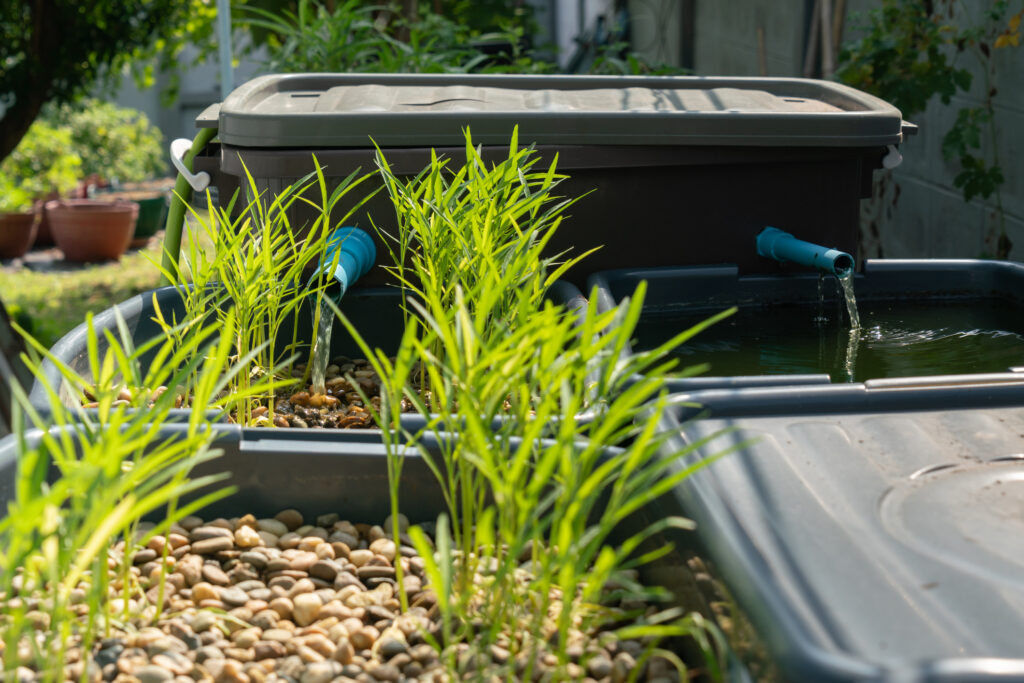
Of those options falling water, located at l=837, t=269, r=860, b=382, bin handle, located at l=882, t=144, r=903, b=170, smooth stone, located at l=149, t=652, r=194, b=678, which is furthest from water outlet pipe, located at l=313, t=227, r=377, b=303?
bin handle, located at l=882, t=144, r=903, b=170

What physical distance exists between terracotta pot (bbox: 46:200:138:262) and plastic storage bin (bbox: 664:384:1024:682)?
7.20 metres

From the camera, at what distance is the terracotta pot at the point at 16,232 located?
300 inches

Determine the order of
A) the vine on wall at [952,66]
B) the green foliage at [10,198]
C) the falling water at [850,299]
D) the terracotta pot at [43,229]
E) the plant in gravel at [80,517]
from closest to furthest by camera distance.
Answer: the plant in gravel at [80,517] → the falling water at [850,299] → the vine on wall at [952,66] → the green foliage at [10,198] → the terracotta pot at [43,229]

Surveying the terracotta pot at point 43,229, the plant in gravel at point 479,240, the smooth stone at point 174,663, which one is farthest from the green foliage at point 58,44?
the smooth stone at point 174,663

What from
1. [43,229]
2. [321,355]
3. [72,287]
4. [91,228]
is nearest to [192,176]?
[321,355]

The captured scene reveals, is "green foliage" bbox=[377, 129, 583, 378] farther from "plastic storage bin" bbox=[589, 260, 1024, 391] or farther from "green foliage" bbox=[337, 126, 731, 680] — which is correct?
"plastic storage bin" bbox=[589, 260, 1024, 391]

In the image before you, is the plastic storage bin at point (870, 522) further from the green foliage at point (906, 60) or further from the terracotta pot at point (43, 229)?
the terracotta pot at point (43, 229)

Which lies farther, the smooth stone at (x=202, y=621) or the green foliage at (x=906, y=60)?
the green foliage at (x=906, y=60)

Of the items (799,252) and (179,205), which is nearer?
(799,252)

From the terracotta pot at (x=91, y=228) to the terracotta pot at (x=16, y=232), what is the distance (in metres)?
0.17

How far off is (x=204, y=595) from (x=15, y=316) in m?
3.96

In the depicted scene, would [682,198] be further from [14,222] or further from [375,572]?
[14,222]

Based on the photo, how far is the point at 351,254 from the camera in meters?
1.71

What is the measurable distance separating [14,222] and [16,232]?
132 millimetres
